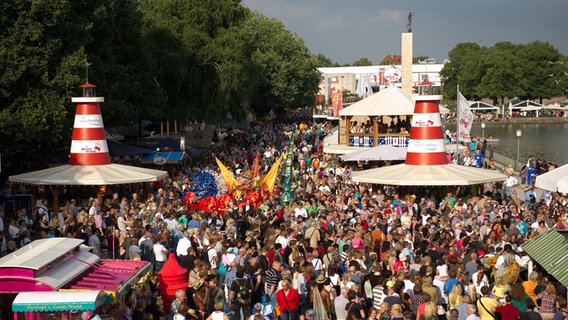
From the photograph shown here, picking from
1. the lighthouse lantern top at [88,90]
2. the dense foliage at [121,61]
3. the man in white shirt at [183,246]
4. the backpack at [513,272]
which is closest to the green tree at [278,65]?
the dense foliage at [121,61]

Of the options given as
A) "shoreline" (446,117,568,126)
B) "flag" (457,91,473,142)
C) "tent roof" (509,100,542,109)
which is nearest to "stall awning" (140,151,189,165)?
"flag" (457,91,473,142)

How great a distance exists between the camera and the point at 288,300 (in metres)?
12.4

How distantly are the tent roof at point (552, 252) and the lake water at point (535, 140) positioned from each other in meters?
41.0

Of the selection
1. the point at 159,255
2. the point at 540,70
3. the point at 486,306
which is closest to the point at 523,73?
the point at 540,70

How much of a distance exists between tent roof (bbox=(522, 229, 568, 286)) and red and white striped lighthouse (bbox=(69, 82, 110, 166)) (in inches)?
592

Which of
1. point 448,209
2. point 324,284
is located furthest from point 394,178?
point 324,284

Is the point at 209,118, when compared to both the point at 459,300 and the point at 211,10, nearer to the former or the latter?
the point at 211,10

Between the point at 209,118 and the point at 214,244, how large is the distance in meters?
30.6

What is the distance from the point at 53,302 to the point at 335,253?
5.83 meters

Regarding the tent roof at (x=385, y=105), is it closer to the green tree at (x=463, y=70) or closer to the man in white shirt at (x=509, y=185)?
the man in white shirt at (x=509, y=185)

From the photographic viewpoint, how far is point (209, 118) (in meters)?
45.9

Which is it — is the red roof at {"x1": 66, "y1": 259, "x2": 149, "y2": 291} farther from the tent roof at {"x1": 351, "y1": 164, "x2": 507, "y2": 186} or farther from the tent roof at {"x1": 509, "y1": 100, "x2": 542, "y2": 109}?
the tent roof at {"x1": 509, "y1": 100, "x2": 542, "y2": 109}

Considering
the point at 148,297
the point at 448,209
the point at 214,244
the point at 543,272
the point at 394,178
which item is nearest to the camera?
the point at 148,297

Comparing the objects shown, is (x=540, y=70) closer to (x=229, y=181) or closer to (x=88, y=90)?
(x=229, y=181)
